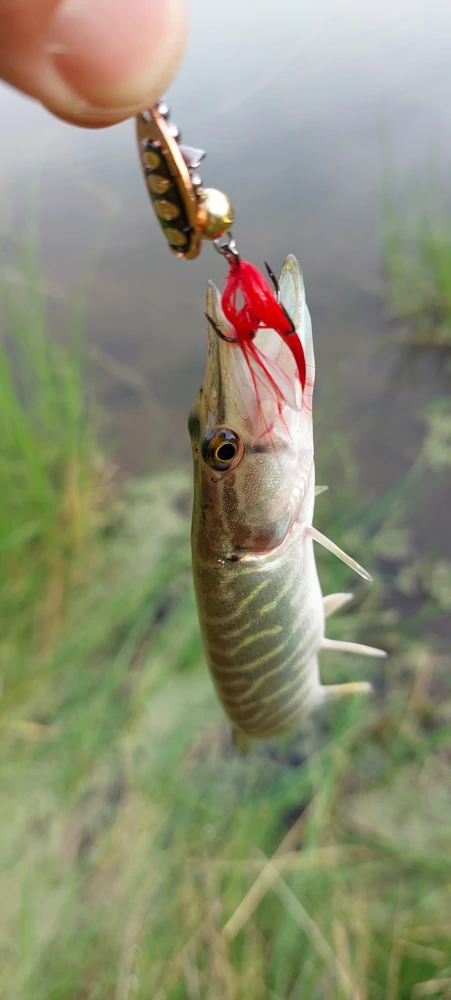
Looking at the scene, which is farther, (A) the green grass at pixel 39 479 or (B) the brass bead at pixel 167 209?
(A) the green grass at pixel 39 479

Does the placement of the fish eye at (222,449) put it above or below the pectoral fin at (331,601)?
above

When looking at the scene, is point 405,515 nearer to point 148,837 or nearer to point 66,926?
point 148,837

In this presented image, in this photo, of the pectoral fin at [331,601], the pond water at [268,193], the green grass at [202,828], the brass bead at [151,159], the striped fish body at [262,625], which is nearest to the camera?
the brass bead at [151,159]

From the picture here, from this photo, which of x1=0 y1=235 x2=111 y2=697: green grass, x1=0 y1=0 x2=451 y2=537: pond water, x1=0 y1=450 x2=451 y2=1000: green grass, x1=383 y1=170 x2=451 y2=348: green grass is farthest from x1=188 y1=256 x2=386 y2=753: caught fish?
x1=383 y1=170 x2=451 y2=348: green grass

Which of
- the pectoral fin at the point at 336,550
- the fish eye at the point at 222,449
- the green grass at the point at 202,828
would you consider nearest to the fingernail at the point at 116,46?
the fish eye at the point at 222,449

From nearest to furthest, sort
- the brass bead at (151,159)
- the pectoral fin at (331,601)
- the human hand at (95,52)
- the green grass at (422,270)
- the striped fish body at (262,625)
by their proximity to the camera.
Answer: the human hand at (95,52)
the brass bead at (151,159)
the striped fish body at (262,625)
the pectoral fin at (331,601)
the green grass at (422,270)

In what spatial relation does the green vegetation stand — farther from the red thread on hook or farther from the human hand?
the human hand

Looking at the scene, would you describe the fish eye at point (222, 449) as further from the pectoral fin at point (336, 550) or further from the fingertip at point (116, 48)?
the fingertip at point (116, 48)

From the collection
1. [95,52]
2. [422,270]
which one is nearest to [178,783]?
[95,52]
